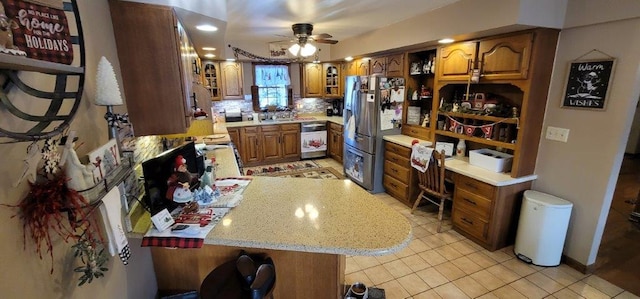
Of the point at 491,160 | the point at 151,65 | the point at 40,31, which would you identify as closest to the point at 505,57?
the point at 491,160

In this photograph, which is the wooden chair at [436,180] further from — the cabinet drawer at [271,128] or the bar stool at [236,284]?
the cabinet drawer at [271,128]

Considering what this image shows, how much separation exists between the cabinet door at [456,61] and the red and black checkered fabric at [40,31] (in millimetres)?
3147

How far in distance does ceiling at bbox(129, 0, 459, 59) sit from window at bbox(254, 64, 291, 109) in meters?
1.52

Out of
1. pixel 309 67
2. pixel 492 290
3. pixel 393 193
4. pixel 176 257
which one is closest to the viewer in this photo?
pixel 176 257

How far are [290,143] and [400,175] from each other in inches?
101

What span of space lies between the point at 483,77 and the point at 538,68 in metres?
0.45

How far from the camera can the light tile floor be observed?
88.1 inches

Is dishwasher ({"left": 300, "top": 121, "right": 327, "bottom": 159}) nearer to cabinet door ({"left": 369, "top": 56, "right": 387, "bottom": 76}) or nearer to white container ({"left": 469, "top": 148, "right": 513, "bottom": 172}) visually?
cabinet door ({"left": 369, "top": 56, "right": 387, "bottom": 76})

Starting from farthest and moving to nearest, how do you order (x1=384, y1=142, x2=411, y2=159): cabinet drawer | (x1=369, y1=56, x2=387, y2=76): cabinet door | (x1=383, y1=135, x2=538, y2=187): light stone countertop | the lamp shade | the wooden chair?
(x1=369, y1=56, x2=387, y2=76): cabinet door < (x1=384, y1=142, x2=411, y2=159): cabinet drawer < the wooden chair < (x1=383, y1=135, x2=538, y2=187): light stone countertop < the lamp shade

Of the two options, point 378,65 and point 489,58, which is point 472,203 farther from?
point 378,65

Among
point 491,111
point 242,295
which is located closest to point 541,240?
point 491,111

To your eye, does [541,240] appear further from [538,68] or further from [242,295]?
[242,295]

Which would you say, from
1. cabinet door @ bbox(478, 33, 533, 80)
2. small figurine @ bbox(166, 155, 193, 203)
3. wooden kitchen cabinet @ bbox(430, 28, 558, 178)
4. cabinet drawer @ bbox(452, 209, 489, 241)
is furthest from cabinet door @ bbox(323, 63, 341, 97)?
small figurine @ bbox(166, 155, 193, 203)

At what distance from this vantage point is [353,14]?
3.16m
